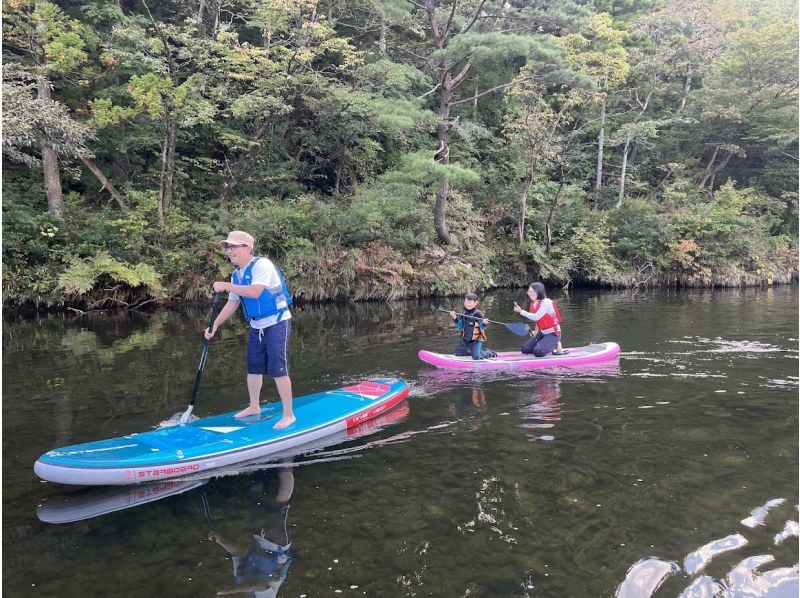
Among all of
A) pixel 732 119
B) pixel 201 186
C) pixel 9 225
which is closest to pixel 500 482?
pixel 9 225

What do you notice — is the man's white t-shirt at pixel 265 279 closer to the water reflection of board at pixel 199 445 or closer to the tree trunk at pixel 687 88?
the water reflection of board at pixel 199 445

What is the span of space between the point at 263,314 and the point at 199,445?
4.19 feet

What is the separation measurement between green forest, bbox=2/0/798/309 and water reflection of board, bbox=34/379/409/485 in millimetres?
8754

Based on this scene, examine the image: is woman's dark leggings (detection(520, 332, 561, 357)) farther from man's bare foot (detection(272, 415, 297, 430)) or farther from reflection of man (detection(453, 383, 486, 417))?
man's bare foot (detection(272, 415, 297, 430))

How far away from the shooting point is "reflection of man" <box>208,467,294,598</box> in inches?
118

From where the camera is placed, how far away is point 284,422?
199 inches

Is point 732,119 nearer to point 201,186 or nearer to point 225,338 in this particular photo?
point 201,186

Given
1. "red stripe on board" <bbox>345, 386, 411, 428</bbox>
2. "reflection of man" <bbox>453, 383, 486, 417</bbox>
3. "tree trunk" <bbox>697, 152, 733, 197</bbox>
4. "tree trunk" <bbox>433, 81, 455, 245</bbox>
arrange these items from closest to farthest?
"red stripe on board" <bbox>345, 386, 411, 428</bbox> → "reflection of man" <bbox>453, 383, 486, 417</bbox> → "tree trunk" <bbox>433, 81, 455, 245</bbox> → "tree trunk" <bbox>697, 152, 733, 197</bbox>

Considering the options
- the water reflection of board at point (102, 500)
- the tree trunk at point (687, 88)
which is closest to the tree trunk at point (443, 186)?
the tree trunk at point (687, 88)

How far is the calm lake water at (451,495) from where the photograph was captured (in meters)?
3.08

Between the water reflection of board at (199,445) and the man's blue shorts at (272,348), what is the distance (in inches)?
19.6

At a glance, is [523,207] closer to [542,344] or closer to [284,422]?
[542,344]

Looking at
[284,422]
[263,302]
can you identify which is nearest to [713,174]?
[263,302]

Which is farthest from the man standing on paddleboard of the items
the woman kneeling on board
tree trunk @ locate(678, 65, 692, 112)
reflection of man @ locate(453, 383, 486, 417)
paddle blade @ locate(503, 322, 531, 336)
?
tree trunk @ locate(678, 65, 692, 112)
